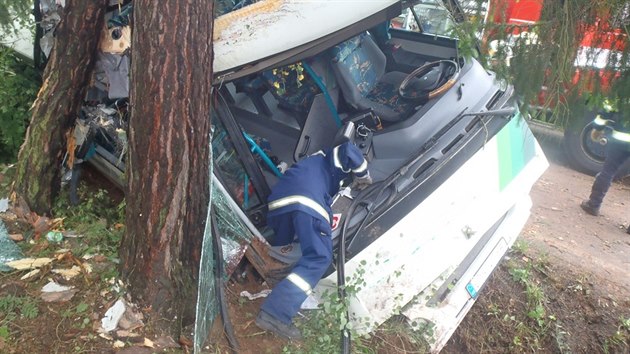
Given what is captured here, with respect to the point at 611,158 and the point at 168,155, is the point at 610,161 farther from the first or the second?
the point at 168,155

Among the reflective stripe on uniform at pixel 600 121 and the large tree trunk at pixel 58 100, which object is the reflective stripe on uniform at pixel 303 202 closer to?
the large tree trunk at pixel 58 100

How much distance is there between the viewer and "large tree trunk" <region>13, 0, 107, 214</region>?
2904mm

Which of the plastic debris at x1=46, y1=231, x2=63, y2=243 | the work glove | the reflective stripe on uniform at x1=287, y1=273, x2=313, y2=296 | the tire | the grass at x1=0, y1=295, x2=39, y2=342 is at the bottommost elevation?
the tire

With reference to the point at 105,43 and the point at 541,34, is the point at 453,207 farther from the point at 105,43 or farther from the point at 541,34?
the point at 105,43

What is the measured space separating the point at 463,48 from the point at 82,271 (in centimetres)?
232

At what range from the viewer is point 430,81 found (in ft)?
11.9

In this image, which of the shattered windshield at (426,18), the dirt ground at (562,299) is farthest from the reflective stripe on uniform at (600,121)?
the shattered windshield at (426,18)

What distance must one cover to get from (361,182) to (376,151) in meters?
0.46

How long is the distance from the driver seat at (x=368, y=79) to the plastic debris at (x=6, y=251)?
2.21 metres

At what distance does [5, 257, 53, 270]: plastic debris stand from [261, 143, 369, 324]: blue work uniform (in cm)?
117

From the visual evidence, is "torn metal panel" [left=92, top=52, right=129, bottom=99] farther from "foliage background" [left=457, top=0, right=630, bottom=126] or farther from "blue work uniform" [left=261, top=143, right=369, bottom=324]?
"foliage background" [left=457, top=0, right=630, bottom=126]

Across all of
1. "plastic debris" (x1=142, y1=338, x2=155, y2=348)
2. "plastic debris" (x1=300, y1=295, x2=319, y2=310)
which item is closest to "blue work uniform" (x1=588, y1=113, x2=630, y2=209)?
"plastic debris" (x1=300, y1=295, x2=319, y2=310)

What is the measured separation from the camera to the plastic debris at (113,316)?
237cm

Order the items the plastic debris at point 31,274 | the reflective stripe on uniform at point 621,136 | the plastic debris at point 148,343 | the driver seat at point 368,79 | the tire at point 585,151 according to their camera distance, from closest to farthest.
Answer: the plastic debris at point 148,343 → the plastic debris at point 31,274 → the driver seat at point 368,79 → the reflective stripe on uniform at point 621,136 → the tire at point 585,151
